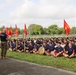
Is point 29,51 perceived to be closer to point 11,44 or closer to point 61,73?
point 11,44

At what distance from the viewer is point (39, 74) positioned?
31.2 ft

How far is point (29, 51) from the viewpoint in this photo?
18562 millimetres

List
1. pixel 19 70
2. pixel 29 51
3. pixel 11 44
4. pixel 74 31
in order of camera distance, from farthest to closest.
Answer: pixel 74 31 → pixel 11 44 → pixel 29 51 → pixel 19 70

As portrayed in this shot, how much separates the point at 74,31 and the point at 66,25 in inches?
3077

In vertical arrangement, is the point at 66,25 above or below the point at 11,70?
above

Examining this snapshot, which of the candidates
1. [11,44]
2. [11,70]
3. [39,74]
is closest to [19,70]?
[11,70]

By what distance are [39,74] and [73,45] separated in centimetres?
543

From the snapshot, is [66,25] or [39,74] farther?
[66,25]

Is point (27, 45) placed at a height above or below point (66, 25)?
below

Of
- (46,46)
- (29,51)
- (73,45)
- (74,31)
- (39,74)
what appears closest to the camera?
(39,74)

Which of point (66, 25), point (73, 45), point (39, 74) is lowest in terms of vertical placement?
point (39, 74)

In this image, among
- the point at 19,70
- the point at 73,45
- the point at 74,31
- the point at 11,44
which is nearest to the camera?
the point at 19,70

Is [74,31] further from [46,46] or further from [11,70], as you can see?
[11,70]

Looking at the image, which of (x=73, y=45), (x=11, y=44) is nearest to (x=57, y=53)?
(x=73, y=45)
